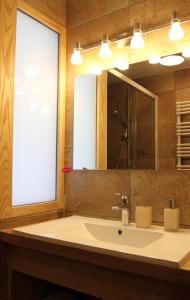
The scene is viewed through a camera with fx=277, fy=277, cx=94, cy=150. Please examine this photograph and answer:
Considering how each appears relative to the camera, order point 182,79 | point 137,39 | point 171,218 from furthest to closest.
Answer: point 137,39 → point 182,79 → point 171,218

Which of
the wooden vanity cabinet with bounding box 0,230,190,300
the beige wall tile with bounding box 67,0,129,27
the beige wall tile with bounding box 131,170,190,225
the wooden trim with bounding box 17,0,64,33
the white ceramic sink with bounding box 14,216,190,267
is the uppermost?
the beige wall tile with bounding box 67,0,129,27

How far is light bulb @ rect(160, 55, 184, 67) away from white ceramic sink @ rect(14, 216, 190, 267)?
0.90m

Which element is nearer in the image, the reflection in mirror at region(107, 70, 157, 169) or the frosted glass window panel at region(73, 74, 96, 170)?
the reflection in mirror at region(107, 70, 157, 169)

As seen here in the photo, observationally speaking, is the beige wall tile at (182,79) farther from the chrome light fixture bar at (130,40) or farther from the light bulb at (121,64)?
the light bulb at (121,64)

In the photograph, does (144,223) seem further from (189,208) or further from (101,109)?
(101,109)

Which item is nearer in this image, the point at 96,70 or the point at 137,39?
the point at 137,39

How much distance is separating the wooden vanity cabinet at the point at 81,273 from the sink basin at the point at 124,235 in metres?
0.32

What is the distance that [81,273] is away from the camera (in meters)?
1.22

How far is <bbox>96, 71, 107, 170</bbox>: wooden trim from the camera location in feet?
5.82

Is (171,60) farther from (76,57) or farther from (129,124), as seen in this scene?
(76,57)

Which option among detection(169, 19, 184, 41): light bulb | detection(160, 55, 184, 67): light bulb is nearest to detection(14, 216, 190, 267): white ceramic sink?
detection(160, 55, 184, 67): light bulb

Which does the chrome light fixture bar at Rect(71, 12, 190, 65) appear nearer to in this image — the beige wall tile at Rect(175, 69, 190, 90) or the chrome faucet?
the beige wall tile at Rect(175, 69, 190, 90)

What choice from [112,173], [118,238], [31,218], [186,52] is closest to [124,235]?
[118,238]

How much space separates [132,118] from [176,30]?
0.53m
